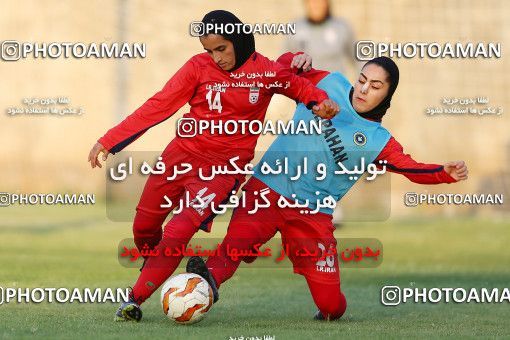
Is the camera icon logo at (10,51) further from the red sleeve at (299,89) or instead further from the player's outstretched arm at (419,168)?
the player's outstretched arm at (419,168)

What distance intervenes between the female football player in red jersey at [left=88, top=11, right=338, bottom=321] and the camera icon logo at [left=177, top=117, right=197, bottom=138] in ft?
0.07

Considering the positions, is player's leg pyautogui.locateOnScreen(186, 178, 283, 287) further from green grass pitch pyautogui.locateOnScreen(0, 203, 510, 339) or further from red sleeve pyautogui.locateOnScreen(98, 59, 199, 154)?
red sleeve pyautogui.locateOnScreen(98, 59, 199, 154)

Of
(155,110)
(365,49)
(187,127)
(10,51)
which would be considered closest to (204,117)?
(187,127)

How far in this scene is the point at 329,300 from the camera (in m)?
8.05

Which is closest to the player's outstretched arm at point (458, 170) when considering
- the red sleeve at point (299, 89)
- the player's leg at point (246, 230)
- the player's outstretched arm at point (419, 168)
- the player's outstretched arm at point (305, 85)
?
the player's outstretched arm at point (419, 168)

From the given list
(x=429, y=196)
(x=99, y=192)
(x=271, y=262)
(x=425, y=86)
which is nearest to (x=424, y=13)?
(x=425, y=86)

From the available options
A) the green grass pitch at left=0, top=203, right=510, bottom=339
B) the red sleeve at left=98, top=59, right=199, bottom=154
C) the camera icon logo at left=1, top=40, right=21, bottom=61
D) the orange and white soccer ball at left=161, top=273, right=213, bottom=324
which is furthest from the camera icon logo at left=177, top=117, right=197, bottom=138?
the camera icon logo at left=1, top=40, right=21, bottom=61

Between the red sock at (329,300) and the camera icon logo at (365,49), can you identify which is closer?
the red sock at (329,300)

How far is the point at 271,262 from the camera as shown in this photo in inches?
530

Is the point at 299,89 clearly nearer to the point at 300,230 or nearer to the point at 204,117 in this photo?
the point at 204,117

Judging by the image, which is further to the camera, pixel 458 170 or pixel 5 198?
pixel 5 198

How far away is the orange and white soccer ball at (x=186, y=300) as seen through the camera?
7.32 m

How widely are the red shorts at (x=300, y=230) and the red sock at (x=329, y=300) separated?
0.19 feet

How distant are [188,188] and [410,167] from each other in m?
1.45
